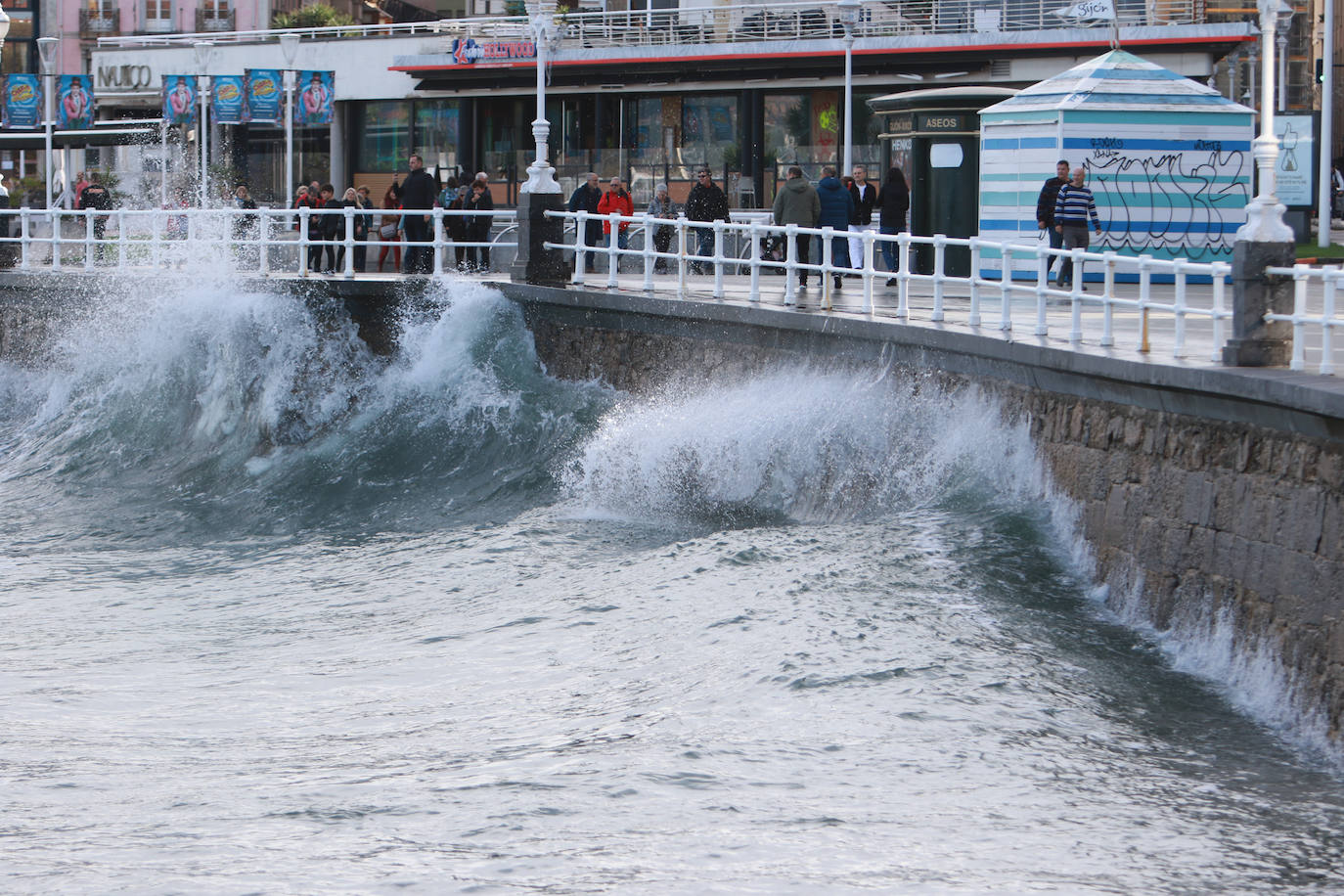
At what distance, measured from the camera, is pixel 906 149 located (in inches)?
944

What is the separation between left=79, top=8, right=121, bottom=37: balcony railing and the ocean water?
4295 centimetres

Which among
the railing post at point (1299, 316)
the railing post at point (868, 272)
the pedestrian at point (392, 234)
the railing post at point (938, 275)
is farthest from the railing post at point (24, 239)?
the railing post at point (1299, 316)

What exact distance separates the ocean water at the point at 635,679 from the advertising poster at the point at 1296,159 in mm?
20742

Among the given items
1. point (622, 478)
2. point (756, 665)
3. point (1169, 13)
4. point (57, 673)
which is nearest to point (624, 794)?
point (756, 665)

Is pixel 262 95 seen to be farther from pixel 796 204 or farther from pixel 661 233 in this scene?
pixel 796 204

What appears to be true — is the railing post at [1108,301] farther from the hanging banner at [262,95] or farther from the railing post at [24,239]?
the hanging banner at [262,95]

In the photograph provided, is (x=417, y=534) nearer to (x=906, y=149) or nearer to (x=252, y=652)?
(x=252, y=652)

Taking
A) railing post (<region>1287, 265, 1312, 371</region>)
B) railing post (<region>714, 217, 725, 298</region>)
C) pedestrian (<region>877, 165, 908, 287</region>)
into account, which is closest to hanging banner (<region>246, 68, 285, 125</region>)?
pedestrian (<region>877, 165, 908, 287</region>)

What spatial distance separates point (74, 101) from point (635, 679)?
109ft

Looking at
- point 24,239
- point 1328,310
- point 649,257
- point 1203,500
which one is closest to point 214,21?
point 24,239

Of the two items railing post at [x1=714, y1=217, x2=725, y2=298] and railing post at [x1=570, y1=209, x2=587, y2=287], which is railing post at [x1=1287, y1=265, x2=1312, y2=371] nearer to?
railing post at [x1=714, y1=217, x2=725, y2=298]

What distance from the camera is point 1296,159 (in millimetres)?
36906

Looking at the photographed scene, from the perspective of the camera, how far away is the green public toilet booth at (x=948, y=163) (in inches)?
893

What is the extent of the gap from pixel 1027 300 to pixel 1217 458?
786 centimetres
